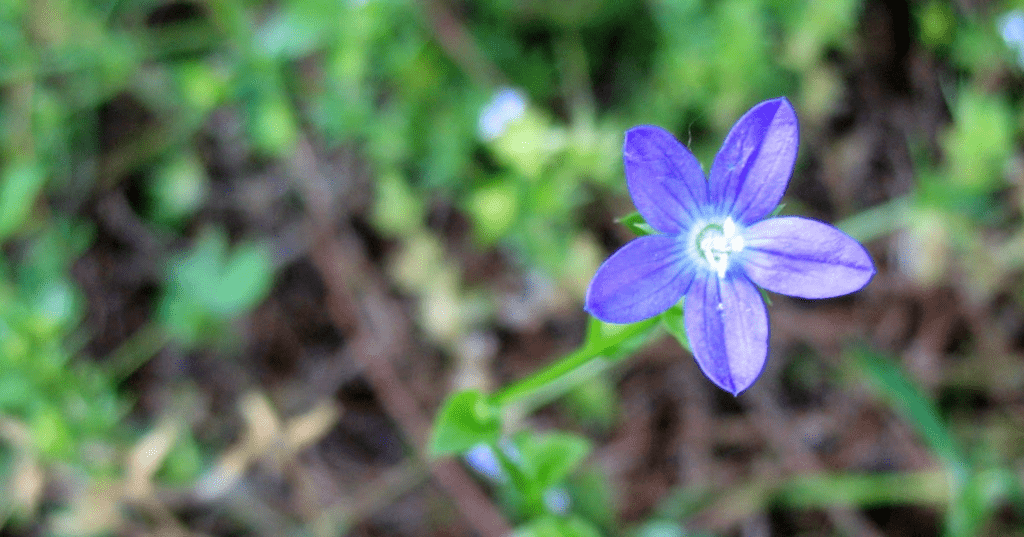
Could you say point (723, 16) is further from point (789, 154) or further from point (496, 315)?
point (789, 154)

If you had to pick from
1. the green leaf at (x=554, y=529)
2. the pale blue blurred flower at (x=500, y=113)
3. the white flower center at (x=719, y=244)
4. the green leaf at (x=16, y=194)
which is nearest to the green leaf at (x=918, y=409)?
the green leaf at (x=554, y=529)

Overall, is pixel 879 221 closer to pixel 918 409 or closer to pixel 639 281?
pixel 918 409

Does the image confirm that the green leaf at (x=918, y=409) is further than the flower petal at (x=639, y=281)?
Yes

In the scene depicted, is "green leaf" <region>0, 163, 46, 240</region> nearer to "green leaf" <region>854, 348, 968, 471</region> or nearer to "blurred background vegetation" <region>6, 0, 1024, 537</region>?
"blurred background vegetation" <region>6, 0, 1024, 537</region>

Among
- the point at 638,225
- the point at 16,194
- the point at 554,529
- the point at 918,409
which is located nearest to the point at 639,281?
the point at 638,225

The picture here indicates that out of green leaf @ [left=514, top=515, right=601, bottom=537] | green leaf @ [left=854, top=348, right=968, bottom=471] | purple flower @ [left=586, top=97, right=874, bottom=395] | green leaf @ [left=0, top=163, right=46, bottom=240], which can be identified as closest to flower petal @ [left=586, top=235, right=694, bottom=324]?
purple flower @ [left=586, top=97, right=874, bottom=395]

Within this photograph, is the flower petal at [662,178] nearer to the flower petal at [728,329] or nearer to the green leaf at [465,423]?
the flower petal at [728,329]

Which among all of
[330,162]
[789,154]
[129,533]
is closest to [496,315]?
[330,162]
